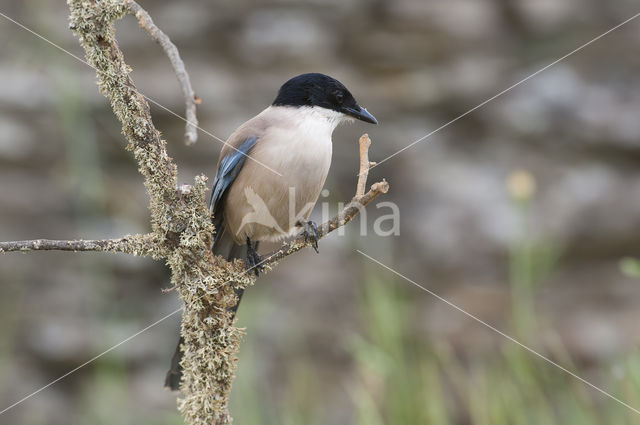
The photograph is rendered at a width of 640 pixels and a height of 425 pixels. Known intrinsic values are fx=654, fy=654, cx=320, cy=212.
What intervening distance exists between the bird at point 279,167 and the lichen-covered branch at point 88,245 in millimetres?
814

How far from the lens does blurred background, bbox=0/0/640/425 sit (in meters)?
4.87

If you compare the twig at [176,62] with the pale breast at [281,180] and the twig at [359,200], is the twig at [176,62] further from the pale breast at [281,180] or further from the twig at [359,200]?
the pale breast at [281,180]

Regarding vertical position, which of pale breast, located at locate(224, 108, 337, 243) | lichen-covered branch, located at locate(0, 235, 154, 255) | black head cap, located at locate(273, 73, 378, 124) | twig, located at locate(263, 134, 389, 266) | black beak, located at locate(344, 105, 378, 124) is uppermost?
black head cap, located at locate(273, 73, 378, 124)

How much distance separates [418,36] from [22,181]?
3.37 metres

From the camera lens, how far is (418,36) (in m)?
5.42

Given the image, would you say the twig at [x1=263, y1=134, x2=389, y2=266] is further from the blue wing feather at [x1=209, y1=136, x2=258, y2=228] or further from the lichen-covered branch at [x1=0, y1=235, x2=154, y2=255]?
the blue wing feather at [x1=209, y1=136, x2=258, y2=228]

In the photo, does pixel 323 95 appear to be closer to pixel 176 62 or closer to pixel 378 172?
pixel 176 62

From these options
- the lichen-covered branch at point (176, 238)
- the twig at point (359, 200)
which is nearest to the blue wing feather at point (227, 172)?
the twig at point (359, 200)

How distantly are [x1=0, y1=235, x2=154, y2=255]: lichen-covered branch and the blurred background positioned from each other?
3.36m

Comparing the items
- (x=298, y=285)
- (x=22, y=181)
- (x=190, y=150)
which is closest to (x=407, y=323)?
(x=298, y=285)

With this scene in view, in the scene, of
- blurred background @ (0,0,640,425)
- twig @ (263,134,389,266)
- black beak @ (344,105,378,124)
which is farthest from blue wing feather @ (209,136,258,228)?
blurred background @ (0,0,640,425)

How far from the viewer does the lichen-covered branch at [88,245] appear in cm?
114

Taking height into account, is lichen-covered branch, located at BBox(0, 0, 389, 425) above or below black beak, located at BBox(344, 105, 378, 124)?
below

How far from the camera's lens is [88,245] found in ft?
3.92
